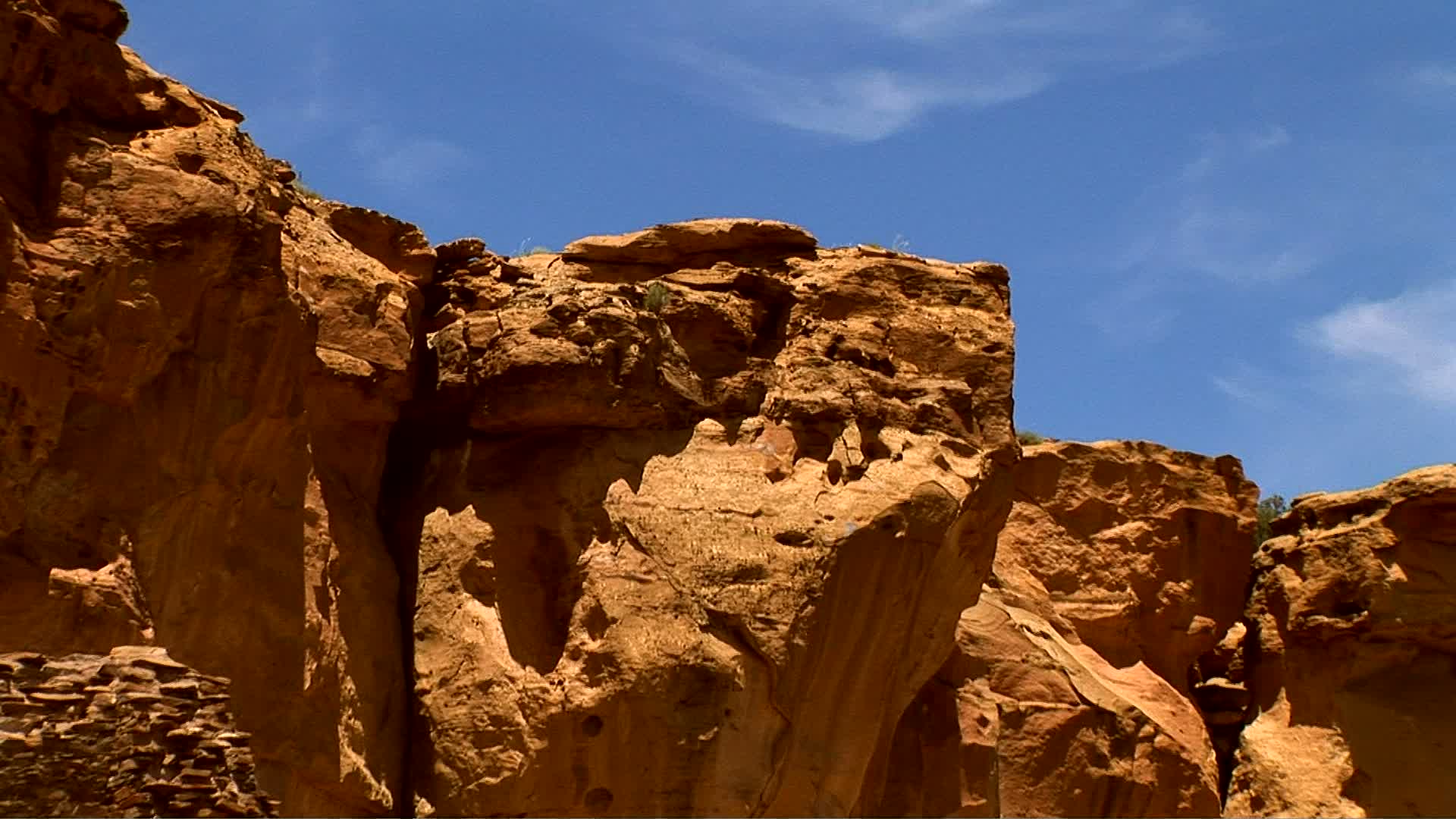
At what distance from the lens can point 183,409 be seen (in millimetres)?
19625

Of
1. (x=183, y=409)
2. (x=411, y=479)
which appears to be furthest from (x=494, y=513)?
(x=183, y=409)

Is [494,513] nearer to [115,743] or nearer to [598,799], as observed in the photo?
[598,799]

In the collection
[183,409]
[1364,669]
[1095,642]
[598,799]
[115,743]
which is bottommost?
[115,743]

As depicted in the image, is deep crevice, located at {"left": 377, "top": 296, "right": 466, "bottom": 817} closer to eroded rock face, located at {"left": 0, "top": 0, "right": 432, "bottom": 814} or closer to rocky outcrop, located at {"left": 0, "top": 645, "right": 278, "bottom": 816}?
eroded rock face, located at {"left": 0, "top": 0, "right": 432, "bottom": 814}

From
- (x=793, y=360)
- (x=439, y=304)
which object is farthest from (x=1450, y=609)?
(x=439, y=304)

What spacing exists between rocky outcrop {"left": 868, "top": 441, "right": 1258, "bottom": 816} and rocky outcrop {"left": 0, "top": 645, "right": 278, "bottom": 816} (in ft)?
36.3

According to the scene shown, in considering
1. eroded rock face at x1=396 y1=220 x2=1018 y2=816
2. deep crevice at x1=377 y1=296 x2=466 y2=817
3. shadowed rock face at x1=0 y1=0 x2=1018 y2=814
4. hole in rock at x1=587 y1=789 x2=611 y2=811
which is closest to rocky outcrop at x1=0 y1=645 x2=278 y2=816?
shadowed rock face at x1=0 y1=0 x2=1018 y2=814

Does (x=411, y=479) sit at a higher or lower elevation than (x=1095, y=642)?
lower

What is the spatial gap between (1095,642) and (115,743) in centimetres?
1778

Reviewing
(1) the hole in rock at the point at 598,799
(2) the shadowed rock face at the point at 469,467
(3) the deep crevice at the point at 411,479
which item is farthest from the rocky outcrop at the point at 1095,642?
(3) the deep crevice at the point at 411,479

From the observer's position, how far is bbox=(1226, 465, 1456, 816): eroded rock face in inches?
1134

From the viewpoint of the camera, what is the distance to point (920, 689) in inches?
1008

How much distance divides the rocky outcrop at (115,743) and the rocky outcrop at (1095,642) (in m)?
11.1

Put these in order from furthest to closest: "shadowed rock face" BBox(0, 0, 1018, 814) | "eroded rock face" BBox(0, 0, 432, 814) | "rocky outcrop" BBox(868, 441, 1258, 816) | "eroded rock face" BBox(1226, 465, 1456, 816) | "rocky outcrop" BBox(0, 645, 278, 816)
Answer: "eroded rock face" BBox(1226, 465, 1456, 816), "rocky outcrop" BBox(868, 441, 1258, 816), "shadowed rock face" BBox(0, 0, 1018, 814), "eroded rock face" BBox(0, 0, 432, 814), "rocky outcrop" BBox(0, 645, 278, 816)
